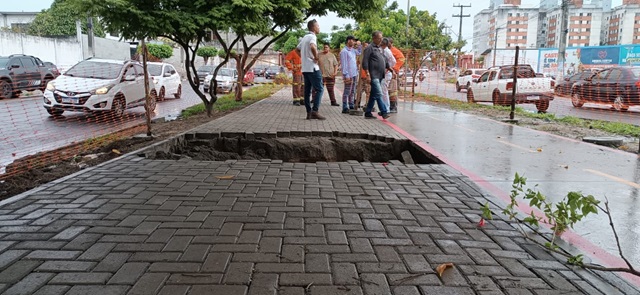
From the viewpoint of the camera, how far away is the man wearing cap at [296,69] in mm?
14582

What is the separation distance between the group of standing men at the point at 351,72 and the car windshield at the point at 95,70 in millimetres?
5095

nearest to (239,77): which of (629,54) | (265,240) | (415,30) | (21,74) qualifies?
(21,74)

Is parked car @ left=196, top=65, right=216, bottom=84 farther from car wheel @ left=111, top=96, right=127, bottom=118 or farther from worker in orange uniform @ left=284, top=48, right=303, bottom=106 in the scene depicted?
car wheel @ left=111, top=96, right=127, bottom=118

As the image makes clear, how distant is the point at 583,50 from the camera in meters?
46.1

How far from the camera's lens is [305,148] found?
7492mm

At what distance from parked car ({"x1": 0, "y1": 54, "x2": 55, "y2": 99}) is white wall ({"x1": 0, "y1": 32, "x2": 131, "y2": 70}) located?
177 cm

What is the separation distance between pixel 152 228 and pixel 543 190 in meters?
3.77

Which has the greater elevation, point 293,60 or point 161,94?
point 293,60

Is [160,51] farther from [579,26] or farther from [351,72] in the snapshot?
[579,26]

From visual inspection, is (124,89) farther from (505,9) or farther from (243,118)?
(505,9)

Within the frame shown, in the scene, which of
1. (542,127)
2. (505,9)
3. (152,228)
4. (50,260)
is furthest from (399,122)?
(505,9)

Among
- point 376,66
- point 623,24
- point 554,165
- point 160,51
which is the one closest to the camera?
point 554,165

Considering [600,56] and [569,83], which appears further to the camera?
[600,56]

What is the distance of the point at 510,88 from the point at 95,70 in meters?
13.1
